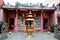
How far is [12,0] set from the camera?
2795 cm

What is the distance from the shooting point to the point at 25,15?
2795 centimetres

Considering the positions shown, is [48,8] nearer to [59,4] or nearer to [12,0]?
[59,4]

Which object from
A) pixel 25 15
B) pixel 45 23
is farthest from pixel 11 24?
pixel 45 23

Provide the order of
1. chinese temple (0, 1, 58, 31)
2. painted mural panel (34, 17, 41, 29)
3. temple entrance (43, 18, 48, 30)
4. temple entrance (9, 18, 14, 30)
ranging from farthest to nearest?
1. temple entrance (43, 18, 48, 30)
2. painted mural panel (34, 17, 41, 29)
3. temple entrance (9, 18, 14, 30)
4. chinese temple (0, 1, 58, 31)

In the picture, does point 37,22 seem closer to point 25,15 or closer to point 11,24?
point 25,15

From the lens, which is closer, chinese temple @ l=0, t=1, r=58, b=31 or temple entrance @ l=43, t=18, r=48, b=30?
chinese temple @ l=0, t=1, r=58, b=31

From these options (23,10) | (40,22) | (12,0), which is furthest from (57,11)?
(12,0)

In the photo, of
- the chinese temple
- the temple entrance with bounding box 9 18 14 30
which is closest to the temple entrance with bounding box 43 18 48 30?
the chinese temple

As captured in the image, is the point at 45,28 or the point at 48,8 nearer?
the point at 48,8

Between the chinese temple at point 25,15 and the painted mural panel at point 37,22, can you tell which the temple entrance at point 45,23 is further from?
the painted mural panel at point 37,22

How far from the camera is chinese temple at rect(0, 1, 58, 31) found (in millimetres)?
26031

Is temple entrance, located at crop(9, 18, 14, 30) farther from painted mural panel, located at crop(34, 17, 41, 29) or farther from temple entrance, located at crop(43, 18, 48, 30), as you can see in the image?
temple entrance, located at crop(43, 18, 48, 30)

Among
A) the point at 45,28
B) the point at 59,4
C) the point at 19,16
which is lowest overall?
the point at 45,28

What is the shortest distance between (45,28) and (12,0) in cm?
739
